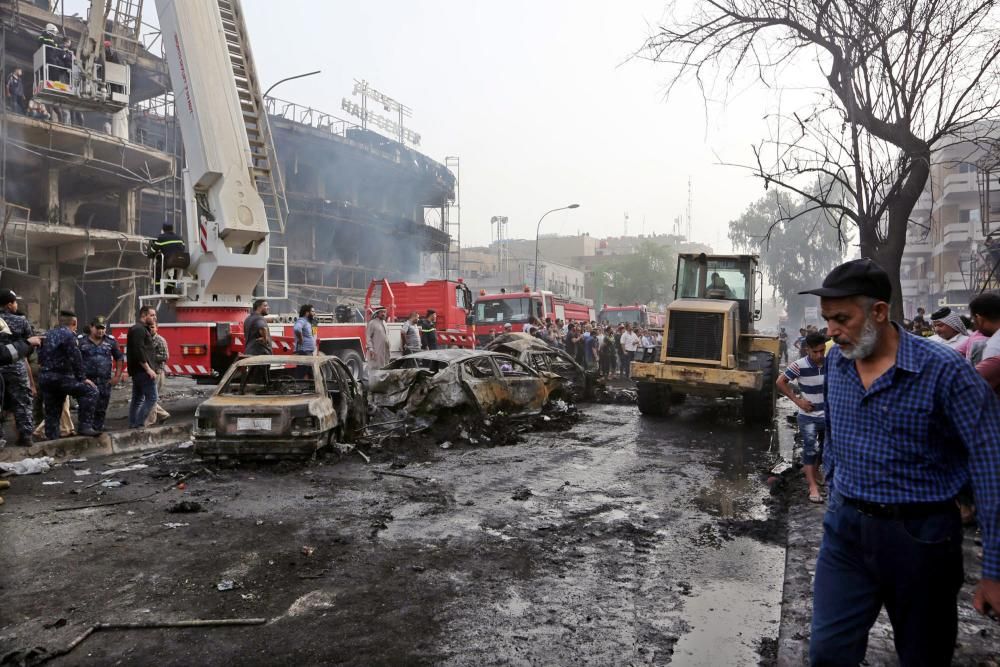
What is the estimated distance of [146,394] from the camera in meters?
10.1

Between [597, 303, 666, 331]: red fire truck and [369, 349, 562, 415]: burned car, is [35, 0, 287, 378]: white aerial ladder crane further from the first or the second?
[597, 303, 666, 331]: red fire truck

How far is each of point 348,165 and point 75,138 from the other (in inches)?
986

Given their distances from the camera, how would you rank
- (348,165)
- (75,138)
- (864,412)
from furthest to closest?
(348,165), (75,138), (864,412)

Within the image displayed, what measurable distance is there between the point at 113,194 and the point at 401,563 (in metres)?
29.0

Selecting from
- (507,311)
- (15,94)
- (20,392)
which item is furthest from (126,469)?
(15,94)

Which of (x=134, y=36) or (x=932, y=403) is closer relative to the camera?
(x=932, y=403)

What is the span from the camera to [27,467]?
777 cm

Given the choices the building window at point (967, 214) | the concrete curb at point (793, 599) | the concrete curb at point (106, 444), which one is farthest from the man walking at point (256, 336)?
the building window at point (967, 214)

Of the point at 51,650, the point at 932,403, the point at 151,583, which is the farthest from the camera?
the point at 151,583

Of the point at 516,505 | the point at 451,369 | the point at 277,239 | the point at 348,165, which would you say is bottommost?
the point at 516,505

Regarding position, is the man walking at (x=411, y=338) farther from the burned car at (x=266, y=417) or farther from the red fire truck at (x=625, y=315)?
the red fire truck at (x=625, y=315)

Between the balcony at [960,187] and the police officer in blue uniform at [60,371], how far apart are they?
49083mm

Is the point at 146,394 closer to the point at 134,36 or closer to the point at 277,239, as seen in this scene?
the point at 134,36

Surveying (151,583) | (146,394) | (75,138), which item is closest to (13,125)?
(75,138)
